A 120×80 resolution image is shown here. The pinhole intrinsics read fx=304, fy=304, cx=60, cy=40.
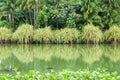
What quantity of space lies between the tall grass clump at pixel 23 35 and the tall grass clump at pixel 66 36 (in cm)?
258

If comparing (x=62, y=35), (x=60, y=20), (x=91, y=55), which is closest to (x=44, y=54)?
(x=91, y=55)

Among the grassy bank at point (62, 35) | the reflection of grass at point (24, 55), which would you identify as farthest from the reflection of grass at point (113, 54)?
the grassy bank at point (62, 35)

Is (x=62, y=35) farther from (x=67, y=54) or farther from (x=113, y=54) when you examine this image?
(x=113, y=54)

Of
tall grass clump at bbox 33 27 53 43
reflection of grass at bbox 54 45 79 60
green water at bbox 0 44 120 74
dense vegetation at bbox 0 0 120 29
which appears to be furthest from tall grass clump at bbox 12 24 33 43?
green water at bbox 0 44 120 74

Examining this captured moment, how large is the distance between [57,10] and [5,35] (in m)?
6.89

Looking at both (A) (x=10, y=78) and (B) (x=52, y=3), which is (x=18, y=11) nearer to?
(B) (x=52, y=3)

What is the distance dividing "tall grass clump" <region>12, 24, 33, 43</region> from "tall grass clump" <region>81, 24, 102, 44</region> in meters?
5.25

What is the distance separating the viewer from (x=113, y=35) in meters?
29.6

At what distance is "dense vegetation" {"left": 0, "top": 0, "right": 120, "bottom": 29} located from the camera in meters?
32.4

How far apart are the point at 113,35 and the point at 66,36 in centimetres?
458

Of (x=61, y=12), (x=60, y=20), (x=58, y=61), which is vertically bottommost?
(x=58, y=61)

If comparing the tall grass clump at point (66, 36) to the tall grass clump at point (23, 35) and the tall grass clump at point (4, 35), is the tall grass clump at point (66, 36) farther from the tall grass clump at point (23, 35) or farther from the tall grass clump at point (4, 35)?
the tall grass clump at point (4, 35)

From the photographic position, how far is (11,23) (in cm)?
3466

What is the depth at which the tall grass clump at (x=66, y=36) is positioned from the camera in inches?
1179
